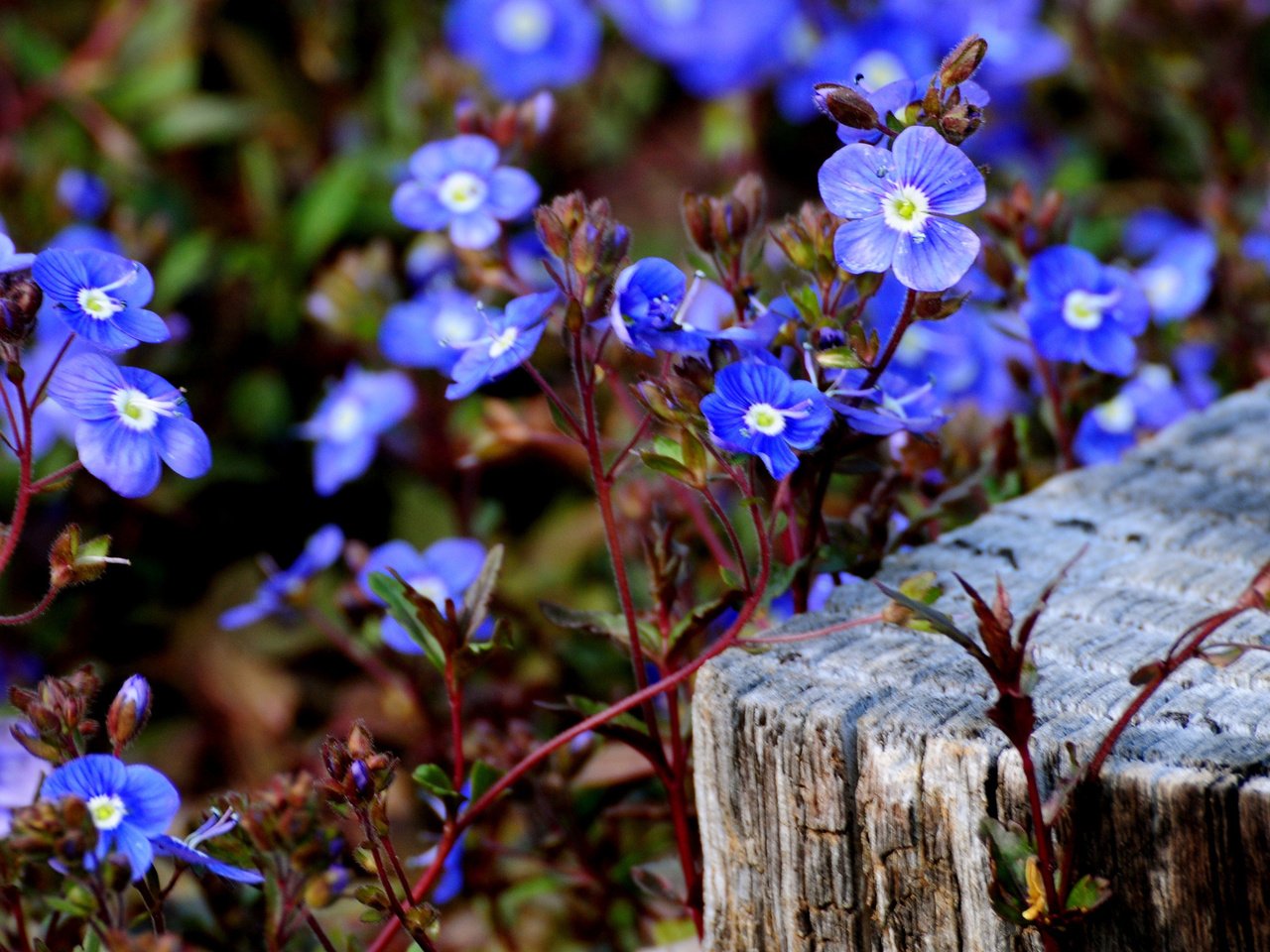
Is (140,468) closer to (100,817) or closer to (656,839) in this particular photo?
(100,817)

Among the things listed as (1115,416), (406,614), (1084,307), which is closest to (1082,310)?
(1084,307)

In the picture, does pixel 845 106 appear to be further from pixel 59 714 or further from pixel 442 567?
pixel 442 567

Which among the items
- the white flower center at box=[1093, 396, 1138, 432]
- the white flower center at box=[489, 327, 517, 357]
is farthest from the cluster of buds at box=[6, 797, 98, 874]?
the white flower center at box=[1093, 396, 1138, 432]

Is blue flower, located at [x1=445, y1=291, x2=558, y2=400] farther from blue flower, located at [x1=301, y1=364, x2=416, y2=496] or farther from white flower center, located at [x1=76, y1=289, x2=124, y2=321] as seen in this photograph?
blue flower, located at [x1=301, y1=364, x2=416, y2=496]

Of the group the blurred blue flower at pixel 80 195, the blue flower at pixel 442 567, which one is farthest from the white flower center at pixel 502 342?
the blurred blue flower at pixel 80 195

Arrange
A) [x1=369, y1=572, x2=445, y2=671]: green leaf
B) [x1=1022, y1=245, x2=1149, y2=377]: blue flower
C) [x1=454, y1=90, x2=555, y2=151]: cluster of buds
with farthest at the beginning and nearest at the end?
[x1=454, y1=90, x2=555, y2=151]: cluster of buds < [x1=1022, y1=245, x2=1149, y2=377]: blue flower < [x1=369, y1=572, x2=445, y2=671]: green leaf

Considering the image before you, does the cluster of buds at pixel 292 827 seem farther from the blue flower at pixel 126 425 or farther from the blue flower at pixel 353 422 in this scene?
the blue flower at pixel 353 422

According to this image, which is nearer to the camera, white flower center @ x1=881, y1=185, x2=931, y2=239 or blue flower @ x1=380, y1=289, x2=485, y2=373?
white flower center @ x1=881, y1=185, x2=931, y2=239
